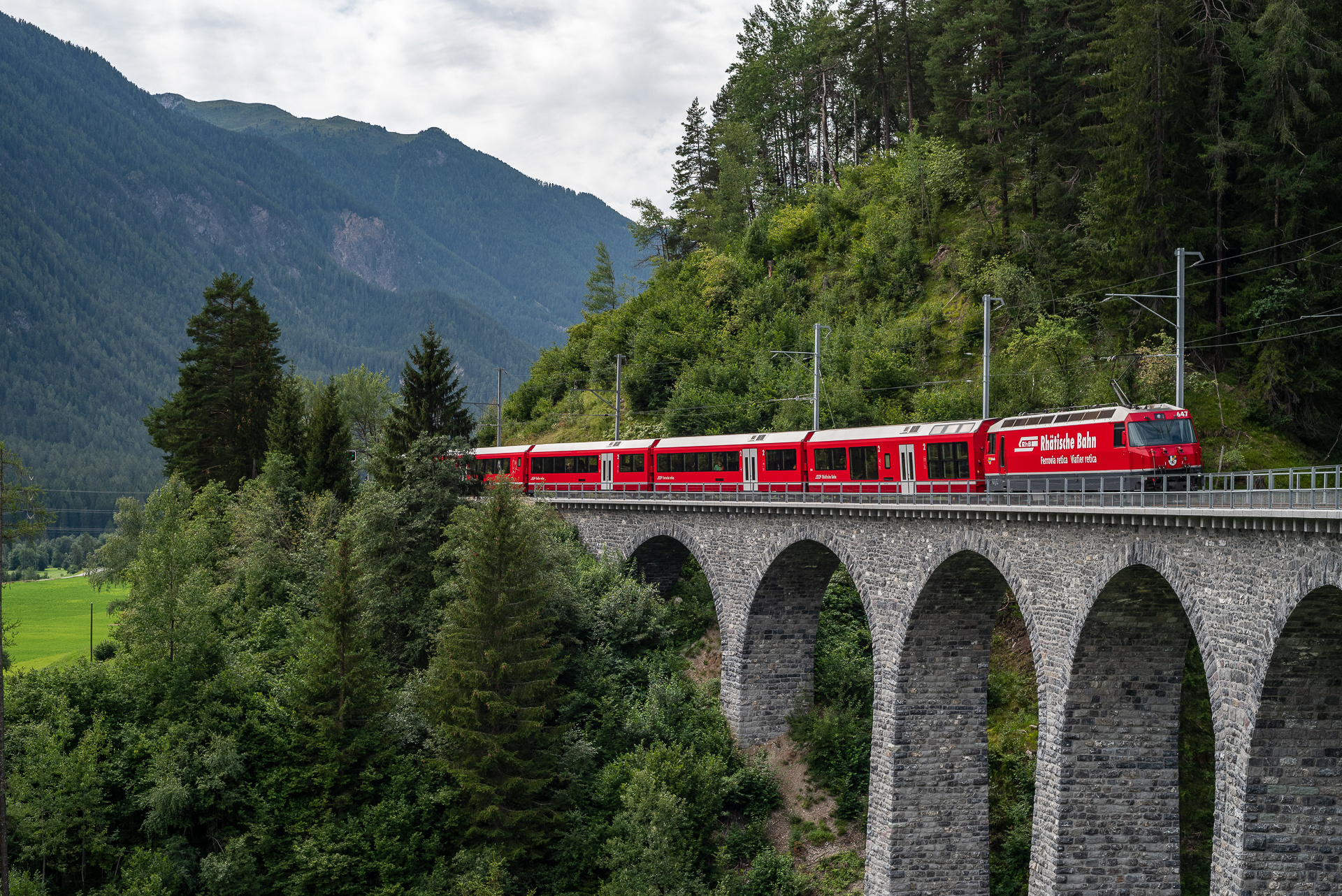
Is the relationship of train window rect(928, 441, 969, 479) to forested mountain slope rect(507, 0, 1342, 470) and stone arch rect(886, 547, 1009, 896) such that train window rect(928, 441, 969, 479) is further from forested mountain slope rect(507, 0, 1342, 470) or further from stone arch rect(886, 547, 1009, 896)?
forested mountain slope rect(507, 0, 1342, 470)

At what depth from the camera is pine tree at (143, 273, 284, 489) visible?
2746 inches

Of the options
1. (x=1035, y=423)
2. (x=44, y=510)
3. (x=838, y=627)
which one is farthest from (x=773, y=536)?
(x=44, y=510)

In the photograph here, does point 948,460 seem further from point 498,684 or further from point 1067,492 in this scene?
point 498,684

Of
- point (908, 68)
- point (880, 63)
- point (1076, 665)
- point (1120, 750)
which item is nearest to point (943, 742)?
point (1120, 750)

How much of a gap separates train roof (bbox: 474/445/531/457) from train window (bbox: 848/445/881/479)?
2777 centimetres

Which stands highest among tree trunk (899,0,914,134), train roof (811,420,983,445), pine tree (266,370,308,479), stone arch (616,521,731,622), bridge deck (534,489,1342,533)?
tree trunk (899,0,914,134)

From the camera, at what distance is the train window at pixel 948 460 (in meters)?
35.4

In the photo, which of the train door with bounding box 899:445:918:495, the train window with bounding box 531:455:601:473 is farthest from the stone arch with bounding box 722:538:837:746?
the train window with bounding box 531:455:601:473

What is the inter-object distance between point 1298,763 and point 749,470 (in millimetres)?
28205

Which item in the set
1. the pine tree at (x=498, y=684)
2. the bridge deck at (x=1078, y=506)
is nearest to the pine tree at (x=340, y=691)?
the pine tree at (x=498, y=684)

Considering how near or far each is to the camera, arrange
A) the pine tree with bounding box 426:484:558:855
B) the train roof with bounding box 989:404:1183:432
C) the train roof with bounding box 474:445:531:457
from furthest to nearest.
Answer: the train roof with bounding box 474:445:531:457
the pine tree with bounding box 426:484:558:855
the train roof with bounding box 989:404:1183:432

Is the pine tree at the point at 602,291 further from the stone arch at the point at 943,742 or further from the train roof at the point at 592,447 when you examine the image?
the stone arch at the point at 943,742

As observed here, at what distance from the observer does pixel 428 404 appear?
5206 cm

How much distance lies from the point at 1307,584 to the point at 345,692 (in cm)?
3143
